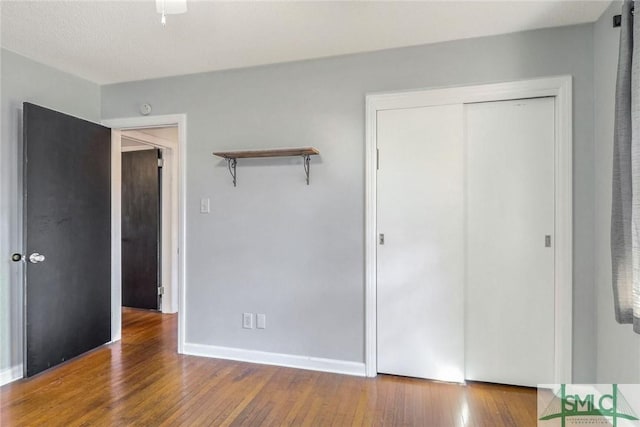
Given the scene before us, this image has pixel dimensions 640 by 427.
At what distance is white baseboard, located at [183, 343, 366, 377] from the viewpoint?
2.64 m

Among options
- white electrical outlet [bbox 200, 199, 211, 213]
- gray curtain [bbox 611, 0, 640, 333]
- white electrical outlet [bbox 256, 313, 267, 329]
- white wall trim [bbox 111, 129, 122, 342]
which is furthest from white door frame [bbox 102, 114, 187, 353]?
gray curtain [bbox 611, 0, 640, 333]

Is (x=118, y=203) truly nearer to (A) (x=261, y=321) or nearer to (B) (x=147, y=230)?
(B) (x=147, y=230)

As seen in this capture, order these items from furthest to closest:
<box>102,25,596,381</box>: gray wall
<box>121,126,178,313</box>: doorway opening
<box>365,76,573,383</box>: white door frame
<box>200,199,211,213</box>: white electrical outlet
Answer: <box>121,126,178,313</box>: doorway opening → <box>200,199,211,213</box>: white electrical outlet → <box>102,25,596,381</box>: gray wall → <box>365,76,573,383</box>: white door frame

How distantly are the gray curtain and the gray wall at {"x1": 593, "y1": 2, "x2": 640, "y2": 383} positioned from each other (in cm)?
35

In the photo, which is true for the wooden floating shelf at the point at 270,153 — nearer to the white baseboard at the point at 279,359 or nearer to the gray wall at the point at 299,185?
the gray wall at the point at 299,185

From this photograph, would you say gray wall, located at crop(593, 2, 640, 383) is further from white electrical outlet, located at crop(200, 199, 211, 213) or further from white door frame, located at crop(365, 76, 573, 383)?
white electrical outlet, located at crop(200, 199, 211, 213)

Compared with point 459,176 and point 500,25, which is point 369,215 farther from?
point 500,25

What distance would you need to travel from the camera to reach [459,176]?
8.06ft

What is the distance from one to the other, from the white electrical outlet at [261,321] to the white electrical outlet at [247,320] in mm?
55

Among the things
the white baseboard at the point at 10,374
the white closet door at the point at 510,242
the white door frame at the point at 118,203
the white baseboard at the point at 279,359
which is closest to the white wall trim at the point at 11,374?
the white baseboard at the point at 10,374

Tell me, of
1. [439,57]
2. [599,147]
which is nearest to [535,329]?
[599,147]

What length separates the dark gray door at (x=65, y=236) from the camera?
101 inches

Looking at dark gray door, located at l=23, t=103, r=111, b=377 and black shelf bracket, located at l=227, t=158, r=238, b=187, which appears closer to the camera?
dark gray door, located at l=23, t=103, r=111, b=377

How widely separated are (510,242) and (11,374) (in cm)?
374
